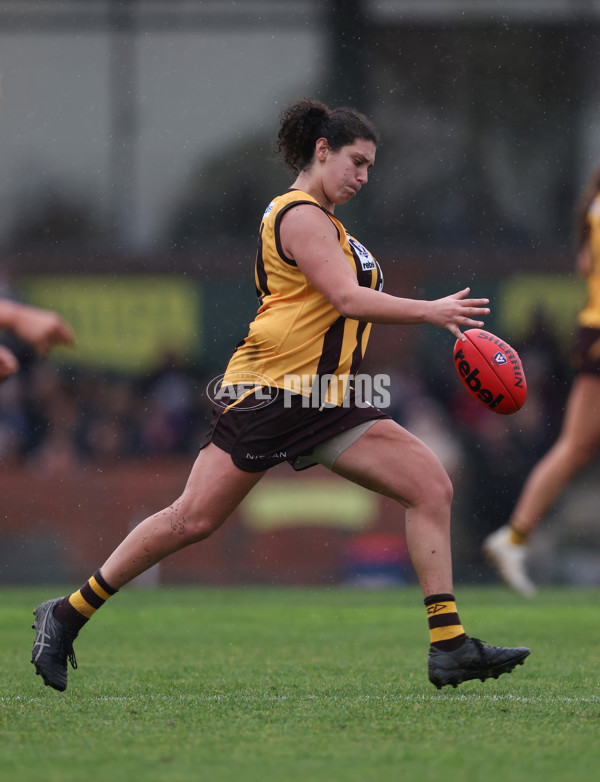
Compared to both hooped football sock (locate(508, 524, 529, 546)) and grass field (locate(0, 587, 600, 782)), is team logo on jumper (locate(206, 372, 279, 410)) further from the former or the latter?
hooped football sock (locate(508, 524, 529, 546))

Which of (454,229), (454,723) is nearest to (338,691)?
(454,723)

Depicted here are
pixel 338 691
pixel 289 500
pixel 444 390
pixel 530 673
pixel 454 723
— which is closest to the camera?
pixel 454 723

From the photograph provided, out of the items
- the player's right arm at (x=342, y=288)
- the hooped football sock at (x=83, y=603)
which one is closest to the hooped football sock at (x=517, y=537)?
the player's right arm at (x=342, y=288)

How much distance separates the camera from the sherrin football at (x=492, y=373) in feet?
16.3

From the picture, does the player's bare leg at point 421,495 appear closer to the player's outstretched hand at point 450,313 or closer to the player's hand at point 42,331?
the player's outstretched hand at point 450,313

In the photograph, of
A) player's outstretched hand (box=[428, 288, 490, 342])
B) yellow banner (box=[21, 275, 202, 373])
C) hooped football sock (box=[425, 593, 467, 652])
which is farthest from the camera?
yellow banner (box=[21, 275, 202, 373])

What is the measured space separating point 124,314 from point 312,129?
10.0 meters

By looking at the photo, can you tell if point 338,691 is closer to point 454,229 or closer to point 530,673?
point 530,673

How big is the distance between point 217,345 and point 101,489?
3.25 meters

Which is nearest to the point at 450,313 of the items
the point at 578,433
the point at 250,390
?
the point at 250,390

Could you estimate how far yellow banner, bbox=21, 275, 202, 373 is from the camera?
14.5 meters

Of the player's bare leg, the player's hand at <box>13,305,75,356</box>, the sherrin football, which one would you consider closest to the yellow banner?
the sherrin football

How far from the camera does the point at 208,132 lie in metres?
16.3

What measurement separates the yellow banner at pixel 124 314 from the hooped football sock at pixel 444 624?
32.1 feet
